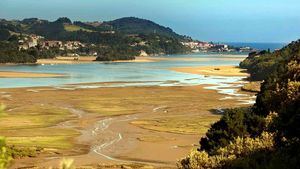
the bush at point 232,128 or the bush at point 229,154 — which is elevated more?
the bush at point 229,154

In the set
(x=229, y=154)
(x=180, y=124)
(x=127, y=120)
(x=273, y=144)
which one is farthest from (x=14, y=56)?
(x=273, y=144)

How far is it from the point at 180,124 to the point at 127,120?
18.0 ft

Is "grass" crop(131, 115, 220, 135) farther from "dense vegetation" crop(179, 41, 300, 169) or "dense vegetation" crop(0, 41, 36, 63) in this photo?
"dense vegetation" crop(0, 41, 36, 63)

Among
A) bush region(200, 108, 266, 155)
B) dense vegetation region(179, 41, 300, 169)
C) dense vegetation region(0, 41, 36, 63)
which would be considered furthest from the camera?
dense vegetation region(0, 41, 36, 63)

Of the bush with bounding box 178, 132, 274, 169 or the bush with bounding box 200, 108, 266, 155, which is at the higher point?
the bush with bounding box 178, 132, 274, 169

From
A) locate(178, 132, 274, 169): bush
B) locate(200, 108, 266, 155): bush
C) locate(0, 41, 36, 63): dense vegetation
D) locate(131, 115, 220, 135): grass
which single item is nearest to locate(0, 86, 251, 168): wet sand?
locate(131, 115, 220, 135): grass

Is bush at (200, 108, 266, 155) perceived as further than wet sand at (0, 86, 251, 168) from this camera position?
No

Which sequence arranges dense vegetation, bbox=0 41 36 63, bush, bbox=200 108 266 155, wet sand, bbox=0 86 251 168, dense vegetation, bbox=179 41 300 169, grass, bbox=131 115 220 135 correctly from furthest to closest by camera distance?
dense vegetation, bbox=0 41 36 63 → grass, bbox=131 115 220 135 → wet sand, bbox=0 86 251 168 → bush, bbox=200 108 266 155 → dense vegetation, bbox=179 41 300 169

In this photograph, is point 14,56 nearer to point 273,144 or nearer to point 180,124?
point 180,124

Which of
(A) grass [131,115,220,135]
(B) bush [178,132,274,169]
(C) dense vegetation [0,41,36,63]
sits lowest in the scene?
(A) grass [131,115,220,135]

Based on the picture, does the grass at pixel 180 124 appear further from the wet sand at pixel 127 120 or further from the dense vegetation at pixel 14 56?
the dense vegetation at pixel 14 56

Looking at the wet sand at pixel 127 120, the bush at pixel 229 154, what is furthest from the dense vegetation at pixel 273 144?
the wet sand at pixel 127 120

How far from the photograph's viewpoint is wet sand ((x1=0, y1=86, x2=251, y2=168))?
112 ft

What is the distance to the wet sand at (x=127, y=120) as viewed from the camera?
34.1 metres
